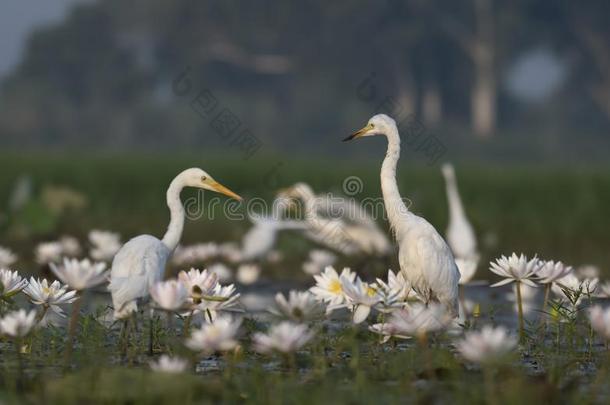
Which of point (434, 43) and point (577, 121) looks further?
point (577, 121)

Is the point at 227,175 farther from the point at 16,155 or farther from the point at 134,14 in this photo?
the point at 134,14

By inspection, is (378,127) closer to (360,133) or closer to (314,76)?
(360,133)

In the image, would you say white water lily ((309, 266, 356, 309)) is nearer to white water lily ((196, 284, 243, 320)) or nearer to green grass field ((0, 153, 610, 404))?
green grass field ((0, 153, 610, 404))

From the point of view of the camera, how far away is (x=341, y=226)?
11.1 meters

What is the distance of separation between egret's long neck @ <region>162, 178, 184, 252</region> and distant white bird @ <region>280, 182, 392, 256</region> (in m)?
4.65

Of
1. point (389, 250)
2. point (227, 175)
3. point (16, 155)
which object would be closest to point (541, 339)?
point (389, 250)

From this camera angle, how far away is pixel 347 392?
416 cm

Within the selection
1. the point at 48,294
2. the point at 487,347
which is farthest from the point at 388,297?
the point at 48,294

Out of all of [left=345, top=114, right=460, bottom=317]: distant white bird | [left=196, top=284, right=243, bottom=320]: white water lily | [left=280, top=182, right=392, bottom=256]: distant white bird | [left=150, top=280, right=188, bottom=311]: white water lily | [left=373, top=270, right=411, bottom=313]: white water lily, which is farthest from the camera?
[left=280, top=182, right=392, bottom=256]: distant white bird

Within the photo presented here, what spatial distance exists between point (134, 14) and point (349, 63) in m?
13.5

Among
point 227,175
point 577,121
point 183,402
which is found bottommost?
point 183,402

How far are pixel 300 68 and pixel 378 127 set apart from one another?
44.6 metres

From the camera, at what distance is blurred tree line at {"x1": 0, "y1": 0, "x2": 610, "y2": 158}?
159ft

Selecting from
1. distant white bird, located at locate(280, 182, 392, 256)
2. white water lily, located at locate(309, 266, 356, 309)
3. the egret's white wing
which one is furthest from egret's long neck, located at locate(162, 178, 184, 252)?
distant white bird, located at locate(280, 182, 392, 256)
